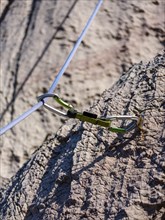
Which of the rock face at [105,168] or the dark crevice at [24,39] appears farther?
the dark crevice at [24,39]

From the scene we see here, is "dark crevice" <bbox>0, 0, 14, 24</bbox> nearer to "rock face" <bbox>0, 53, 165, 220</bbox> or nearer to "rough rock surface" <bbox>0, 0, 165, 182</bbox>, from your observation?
"rough rock surface" <bbox>0, 0, 165, 182</bbox>

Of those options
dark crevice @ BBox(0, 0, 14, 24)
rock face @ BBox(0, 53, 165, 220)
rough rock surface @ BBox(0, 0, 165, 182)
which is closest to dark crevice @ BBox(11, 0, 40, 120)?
rough rock surface @ BBox(0, 0, 165, 182)

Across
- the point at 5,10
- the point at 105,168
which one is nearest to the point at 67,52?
the point at 5,10

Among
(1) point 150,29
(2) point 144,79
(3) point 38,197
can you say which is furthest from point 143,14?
(3) point 38,197

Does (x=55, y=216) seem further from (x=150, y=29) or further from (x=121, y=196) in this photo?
(x=150, y=29)

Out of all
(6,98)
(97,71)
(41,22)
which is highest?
(41,22)

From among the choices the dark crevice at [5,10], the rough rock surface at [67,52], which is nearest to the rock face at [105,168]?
the rough rock surface at [67,52]

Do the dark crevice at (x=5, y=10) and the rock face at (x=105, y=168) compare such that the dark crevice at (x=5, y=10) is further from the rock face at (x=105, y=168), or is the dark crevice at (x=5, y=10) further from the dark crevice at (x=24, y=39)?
the rock face at (x=105, y=168)
